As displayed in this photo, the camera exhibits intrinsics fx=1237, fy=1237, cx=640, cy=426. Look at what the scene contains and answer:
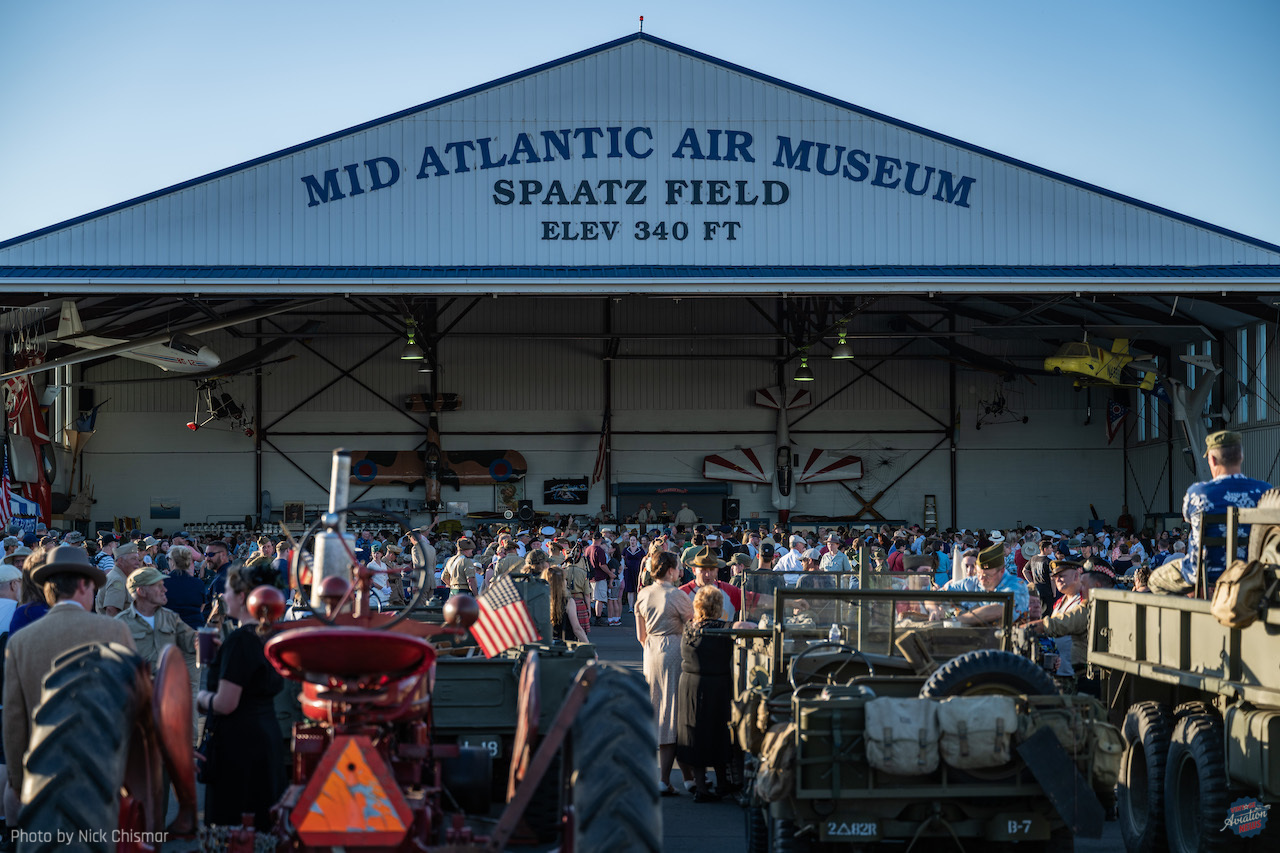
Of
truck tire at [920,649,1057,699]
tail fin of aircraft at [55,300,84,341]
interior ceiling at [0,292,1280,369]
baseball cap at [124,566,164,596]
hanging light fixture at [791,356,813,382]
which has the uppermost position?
interior ceiling at [0,292,1280,369]

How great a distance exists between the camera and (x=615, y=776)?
4215mm

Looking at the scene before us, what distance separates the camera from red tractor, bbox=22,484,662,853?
13.6 ft

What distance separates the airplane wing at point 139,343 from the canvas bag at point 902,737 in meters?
24.0

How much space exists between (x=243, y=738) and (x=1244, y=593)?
4.81 m

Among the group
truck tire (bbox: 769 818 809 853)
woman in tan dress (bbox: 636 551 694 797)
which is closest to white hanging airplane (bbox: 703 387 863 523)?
woman in tan dress (bbox: 636 551 694 797)

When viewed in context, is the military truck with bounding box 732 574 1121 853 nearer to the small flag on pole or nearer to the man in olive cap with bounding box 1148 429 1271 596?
the man in olive cap with bounding box 1148 429 1271 596

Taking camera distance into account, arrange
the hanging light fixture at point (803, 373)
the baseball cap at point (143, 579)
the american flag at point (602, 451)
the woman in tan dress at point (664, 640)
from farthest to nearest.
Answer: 1. the american flag at point (602, 451)
2. the hanging light fixture at point (803, 373)
3. the woman in tan dress at point (664, 640)
4. the baseball cap at point (143, 579)

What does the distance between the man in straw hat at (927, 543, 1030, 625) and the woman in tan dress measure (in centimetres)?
219

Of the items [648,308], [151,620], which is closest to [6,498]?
[648,308]

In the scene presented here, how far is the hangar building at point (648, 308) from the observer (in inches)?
982

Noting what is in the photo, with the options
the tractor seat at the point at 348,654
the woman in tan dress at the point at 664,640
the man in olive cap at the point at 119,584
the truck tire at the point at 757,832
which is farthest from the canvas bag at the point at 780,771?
the man in olive cap at the point at 119,584

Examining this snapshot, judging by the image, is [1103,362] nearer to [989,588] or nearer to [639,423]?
[639,423]

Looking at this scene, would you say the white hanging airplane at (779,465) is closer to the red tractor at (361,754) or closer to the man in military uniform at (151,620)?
the man in military uniform at (151,620)

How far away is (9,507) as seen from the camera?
29.0 metres
